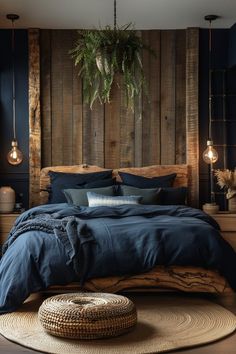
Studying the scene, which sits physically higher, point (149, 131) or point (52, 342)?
point (149, 131)

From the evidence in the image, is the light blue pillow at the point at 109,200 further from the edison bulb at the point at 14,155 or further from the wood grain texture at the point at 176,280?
the wood grain texture at the point at 176,280

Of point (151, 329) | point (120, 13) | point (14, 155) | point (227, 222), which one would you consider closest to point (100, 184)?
point (14, 155)

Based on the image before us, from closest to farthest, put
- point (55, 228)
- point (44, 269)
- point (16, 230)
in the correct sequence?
1. point (44, 269)
2. point (55, 228)
3. point (16, 230)

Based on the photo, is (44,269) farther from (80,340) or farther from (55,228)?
(80,340)

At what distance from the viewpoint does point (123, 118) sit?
6.27 m

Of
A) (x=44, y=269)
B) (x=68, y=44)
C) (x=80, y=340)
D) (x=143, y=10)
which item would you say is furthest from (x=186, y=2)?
(x=80, y=340)

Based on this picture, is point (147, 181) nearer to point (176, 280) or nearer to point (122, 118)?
point (122, 118)

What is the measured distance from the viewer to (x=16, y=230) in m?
4.54

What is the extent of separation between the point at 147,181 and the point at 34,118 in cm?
146

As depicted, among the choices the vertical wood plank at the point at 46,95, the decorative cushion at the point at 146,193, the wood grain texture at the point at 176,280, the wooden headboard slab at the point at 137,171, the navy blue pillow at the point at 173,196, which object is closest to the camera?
the wood grain texture at the point at 176,280

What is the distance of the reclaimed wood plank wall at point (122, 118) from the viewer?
623 cm

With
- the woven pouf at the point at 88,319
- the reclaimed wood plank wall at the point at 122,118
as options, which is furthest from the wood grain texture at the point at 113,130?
A: the woven pouf at the point at 88,319

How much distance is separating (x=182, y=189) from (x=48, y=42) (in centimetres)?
223

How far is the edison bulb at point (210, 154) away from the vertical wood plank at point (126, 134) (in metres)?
0.84
